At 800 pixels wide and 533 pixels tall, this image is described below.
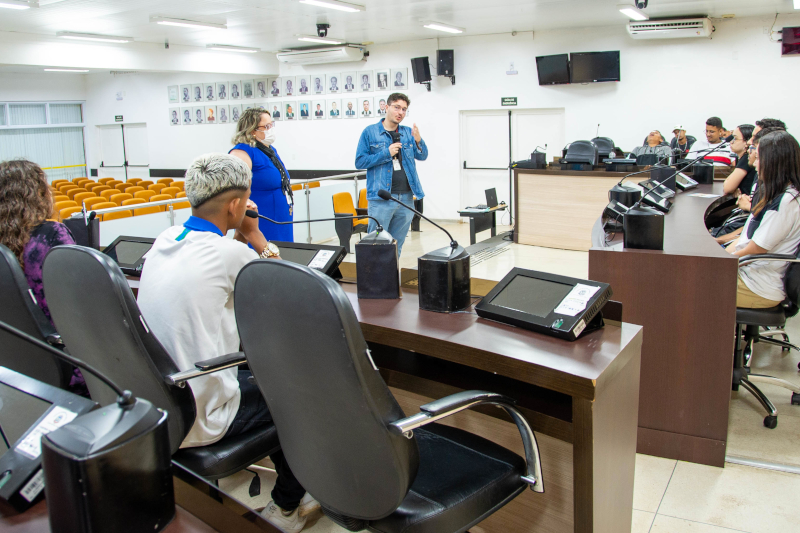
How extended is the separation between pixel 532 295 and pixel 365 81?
9525mm

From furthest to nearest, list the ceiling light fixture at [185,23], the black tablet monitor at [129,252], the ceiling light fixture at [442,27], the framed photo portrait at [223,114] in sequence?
the framed photo portrait at [223,114]
the ceiling light fixture at [442,27]
the ceiling light fixture at [185,23]
the black tablet monitor at [129,252]

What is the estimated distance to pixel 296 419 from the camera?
1323 mm

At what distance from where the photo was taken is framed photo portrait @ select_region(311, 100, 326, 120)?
11195 mm

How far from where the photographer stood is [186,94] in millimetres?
13102

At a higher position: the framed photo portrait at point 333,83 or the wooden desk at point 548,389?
the framed photo portrait at point 333,83

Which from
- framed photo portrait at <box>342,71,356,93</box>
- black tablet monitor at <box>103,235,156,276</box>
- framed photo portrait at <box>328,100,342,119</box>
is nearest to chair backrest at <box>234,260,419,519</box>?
black tablet monitor at <box>103,235,156,276</box>

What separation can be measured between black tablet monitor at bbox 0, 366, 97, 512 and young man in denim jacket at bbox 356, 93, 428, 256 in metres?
3.88

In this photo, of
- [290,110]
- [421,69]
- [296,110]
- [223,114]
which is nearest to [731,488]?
[421,69]

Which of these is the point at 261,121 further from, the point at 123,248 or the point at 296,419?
the point at 296,419

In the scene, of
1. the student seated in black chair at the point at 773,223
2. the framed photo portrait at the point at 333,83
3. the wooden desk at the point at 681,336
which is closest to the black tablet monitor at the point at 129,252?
the wooden desk at the point at 681,336

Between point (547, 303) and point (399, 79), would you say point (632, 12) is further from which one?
point (547, 303)

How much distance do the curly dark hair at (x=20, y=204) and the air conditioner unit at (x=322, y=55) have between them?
849cm

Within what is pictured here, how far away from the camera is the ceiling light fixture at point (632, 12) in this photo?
7.27 metres

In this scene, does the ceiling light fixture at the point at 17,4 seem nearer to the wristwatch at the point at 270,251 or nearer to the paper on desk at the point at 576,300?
the wristwatch at the point at 270,251
